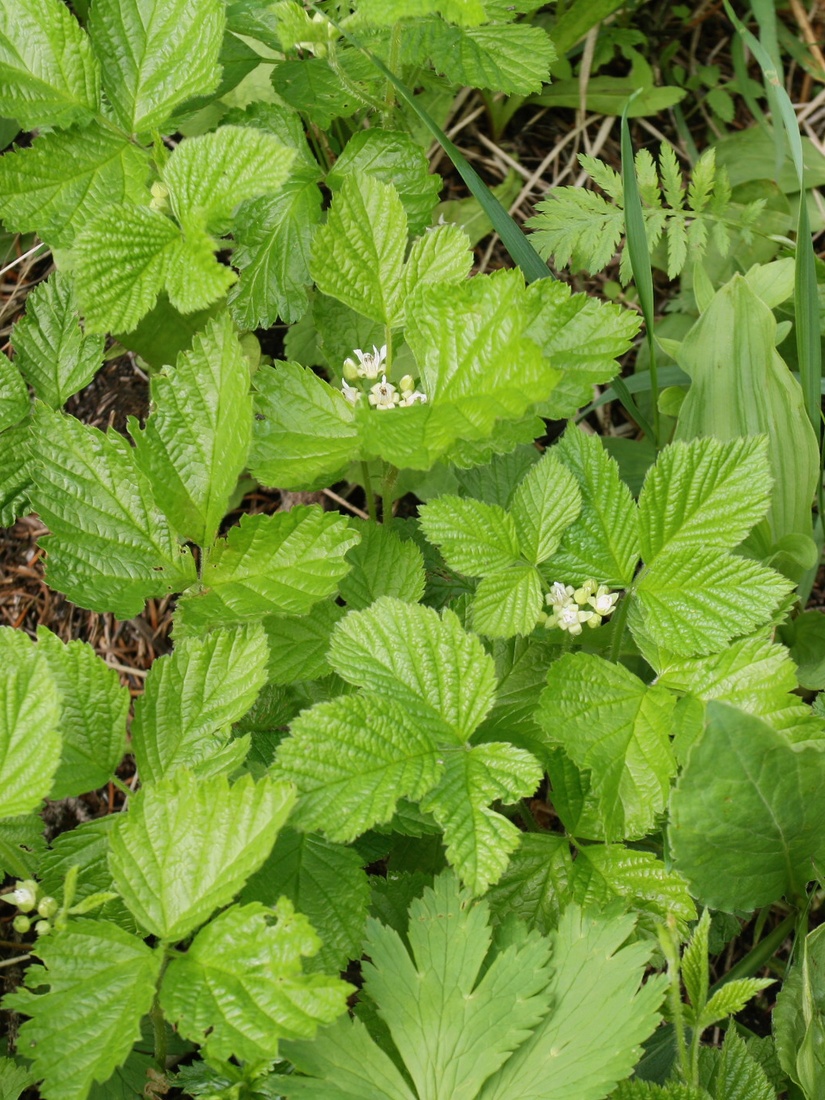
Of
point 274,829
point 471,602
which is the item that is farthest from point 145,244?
point 274,829

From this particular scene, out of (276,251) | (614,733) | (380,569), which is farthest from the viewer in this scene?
(276,251)

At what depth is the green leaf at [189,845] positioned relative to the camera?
3.80 ft

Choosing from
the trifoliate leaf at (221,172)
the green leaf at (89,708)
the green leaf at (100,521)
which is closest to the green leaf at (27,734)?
the green leaf at (89,708)

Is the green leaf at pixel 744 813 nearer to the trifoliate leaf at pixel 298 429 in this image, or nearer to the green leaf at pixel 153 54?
the trifoliate leaf at pixel 298 429

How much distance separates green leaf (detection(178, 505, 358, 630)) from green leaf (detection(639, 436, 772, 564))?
450 mm

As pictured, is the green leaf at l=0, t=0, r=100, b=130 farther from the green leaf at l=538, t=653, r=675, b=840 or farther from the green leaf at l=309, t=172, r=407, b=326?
the green leaf at l=538, t=653, r=675, b=840

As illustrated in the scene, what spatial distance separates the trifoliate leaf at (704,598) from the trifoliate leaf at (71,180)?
1.02 m

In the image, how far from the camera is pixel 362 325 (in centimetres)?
175

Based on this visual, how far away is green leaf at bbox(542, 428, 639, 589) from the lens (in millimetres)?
1444

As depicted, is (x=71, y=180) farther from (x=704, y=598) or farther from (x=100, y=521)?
(x=704, y=598)

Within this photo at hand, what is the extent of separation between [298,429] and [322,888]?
0.67m

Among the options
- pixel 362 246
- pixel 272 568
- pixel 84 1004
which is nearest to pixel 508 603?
pixel 272 568

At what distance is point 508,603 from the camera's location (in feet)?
4.67

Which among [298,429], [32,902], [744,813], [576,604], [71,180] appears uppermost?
[71,180]
